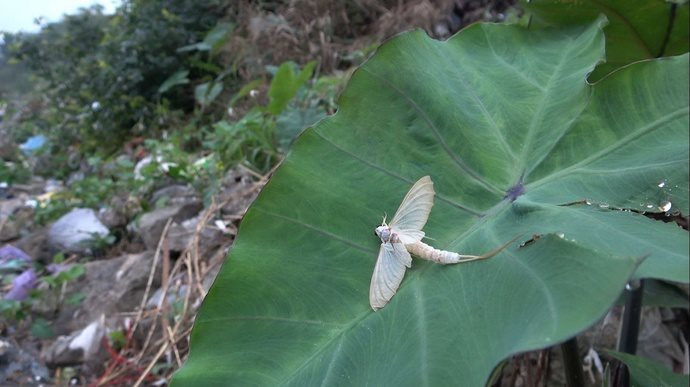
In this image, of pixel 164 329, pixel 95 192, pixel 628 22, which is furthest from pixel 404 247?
pixel 95 192

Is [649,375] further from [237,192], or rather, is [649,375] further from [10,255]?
[10,255]

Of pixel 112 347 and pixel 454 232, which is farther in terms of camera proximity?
pixel 112 347

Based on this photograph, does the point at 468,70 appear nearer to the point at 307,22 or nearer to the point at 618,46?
the point at 618,46

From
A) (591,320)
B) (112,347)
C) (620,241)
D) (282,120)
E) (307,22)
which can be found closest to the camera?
(591,320)

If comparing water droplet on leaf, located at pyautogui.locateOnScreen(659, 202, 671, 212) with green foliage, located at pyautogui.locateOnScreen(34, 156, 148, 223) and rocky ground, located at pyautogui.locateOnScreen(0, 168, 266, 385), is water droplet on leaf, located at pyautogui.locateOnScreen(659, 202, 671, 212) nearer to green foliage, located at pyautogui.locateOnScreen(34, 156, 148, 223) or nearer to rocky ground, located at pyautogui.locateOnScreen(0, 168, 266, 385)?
rocky ground, located at pyautogui.locateOnScreen(0, 168, 266, 385)

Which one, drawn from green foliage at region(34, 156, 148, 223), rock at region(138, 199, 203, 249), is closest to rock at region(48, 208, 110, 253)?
green foliage at region(34, 156, 148, 223)

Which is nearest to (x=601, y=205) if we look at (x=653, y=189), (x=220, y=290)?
(x=653, y=189)
